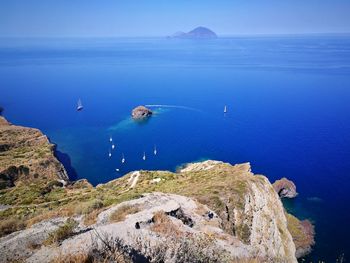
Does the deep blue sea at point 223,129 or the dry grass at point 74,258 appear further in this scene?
the deep blue sea at point 223,129

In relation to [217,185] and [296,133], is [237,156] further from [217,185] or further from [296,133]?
[217,185]

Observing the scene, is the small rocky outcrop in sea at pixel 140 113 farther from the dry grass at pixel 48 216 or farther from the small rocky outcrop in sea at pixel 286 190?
the dry grass at pixel 48 216

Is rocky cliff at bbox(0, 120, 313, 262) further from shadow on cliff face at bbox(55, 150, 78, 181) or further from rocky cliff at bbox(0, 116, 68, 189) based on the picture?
shadow on cliff face at bbox(55, 150, 78, 181)

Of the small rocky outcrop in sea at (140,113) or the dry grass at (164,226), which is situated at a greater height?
the dry grass at (164,226)

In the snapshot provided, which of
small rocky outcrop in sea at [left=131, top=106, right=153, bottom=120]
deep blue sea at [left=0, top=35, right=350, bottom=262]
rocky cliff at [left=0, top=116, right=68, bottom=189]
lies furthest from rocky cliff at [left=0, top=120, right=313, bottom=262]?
small rocky outcrop in sea at [left=131, top=106, right=153, bottom=120]

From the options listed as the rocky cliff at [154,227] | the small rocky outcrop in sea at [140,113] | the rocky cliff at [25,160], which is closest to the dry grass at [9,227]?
the rocky cliff at [154,227]

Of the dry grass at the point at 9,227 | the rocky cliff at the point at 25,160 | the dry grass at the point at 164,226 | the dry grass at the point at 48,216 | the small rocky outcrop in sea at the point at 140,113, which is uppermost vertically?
the dry grass at the point at 164,226

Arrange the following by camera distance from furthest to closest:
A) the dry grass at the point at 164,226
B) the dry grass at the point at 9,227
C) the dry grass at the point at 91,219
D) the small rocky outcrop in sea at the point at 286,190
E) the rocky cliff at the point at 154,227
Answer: the small rocky outcrop in sea at the point at 286,190
the dry grass at the point at 9,227
the dry grass at the point at 91,219
the dry grass at the point at 164,226
the rocky cliff at the point at 154,227
